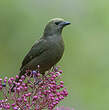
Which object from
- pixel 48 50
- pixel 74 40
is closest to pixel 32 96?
pixel 48 50

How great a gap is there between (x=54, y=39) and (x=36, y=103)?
2.25m

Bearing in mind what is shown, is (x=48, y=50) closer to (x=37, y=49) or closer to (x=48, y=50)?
(x=48, y=50)

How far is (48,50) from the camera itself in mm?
6191

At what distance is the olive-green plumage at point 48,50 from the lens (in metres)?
6.09

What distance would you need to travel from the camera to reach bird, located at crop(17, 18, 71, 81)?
20.0ft

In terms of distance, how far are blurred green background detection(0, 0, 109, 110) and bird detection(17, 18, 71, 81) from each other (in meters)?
2.84

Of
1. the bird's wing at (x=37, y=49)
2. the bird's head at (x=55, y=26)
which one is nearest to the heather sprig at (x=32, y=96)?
the bird's wing at (x=37, y=49)

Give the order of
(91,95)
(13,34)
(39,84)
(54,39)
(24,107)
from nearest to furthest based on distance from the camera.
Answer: (24,107), (39,84), (54,39), (91,95), (13,34)

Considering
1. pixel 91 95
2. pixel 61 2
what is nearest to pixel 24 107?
pixel 91 95

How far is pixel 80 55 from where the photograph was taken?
33.9 feet

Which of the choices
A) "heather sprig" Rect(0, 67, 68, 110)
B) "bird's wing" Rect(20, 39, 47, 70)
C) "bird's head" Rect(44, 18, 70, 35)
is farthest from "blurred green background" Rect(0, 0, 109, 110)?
"heather sprig" Rect(0, 67, 68, 110)

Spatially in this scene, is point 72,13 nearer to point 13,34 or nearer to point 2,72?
point 13,34

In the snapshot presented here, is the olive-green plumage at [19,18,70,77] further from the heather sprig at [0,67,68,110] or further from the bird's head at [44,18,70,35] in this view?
the heather sprig at [0,67,68,110]

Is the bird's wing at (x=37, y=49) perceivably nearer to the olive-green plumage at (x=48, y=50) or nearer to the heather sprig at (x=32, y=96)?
the olive-green plumage at (x=48, y=50)
